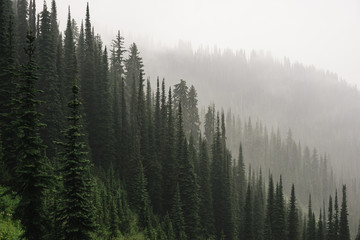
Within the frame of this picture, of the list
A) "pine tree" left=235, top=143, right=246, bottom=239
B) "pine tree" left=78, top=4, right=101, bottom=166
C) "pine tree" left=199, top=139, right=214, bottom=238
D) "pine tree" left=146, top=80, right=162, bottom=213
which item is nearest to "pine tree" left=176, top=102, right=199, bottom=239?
"pine tree" left=199, top=139, right=214, bottom=238

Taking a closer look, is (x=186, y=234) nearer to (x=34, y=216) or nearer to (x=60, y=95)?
(x=60, y=95)

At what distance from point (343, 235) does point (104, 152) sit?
63.5 metres

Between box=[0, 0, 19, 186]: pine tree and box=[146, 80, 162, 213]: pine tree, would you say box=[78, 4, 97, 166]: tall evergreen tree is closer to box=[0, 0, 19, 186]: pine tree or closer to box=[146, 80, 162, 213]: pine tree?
box=[146, 80, 162, 213]: pine tree

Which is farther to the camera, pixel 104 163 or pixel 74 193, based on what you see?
pixel 104 163

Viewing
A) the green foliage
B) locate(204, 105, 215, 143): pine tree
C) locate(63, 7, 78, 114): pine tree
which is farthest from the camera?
locate(204, 105, 215, 143): pine tree

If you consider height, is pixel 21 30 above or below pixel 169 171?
above

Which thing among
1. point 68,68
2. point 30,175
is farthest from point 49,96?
point 30,175

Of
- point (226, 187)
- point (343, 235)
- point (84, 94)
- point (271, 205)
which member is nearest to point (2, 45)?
point (84, 94)

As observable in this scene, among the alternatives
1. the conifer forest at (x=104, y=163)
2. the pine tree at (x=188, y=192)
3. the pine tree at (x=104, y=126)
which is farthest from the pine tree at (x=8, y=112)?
the pine tree at (x=188, y=192)

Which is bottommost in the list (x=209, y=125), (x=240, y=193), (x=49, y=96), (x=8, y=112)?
(x=240, y=193)

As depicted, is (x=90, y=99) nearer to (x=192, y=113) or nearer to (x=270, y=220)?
(x=192, y=113)

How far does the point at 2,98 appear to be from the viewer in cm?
3544

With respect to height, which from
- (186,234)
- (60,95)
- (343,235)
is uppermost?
(60,95)

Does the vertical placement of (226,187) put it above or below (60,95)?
below
